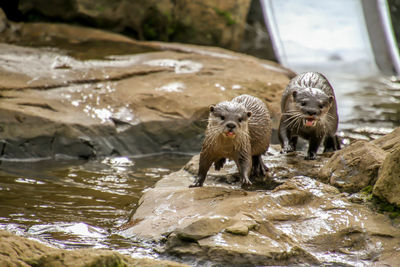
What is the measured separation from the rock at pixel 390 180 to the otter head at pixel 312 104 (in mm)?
926

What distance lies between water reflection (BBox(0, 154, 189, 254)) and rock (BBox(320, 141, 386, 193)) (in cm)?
137

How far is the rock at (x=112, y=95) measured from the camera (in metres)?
5.96

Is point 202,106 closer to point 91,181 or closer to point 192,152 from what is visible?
point 192,152

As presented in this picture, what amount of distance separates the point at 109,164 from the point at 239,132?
229 centimetres

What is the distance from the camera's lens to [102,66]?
7.16 m

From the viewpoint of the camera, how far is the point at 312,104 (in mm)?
4516

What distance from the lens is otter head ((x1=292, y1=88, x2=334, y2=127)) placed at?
4492 mm

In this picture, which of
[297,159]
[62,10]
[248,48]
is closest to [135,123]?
[297,159]

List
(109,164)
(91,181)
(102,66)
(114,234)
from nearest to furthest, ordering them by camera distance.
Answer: (114,234), (91,181), (109,164), (102,66)

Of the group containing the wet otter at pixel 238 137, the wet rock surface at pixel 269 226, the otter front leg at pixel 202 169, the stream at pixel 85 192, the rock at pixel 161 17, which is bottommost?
the stream at pixel 85 192

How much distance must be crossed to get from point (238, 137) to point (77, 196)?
1.43 m

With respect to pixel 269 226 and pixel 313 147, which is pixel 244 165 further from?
pixel 313 147

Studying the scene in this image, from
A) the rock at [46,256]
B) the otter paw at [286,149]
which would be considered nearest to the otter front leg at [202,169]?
the otter paw at [286,149]

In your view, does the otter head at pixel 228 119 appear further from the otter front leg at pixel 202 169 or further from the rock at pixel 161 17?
the rock at pixel 161 17
